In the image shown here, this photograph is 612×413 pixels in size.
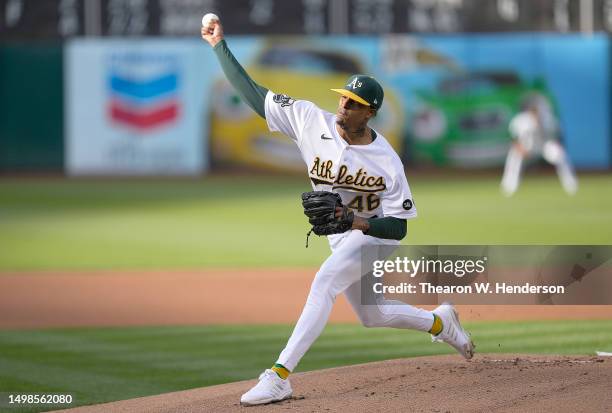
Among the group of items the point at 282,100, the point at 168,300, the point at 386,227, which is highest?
the point at 282,100

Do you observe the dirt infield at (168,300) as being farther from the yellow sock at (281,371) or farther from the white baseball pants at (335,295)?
the yellow sock at (281,371)

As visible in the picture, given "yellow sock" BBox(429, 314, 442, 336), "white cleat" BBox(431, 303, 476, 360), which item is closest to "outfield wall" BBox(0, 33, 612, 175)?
"white cleat" BBox(431, 303, 476, 360)

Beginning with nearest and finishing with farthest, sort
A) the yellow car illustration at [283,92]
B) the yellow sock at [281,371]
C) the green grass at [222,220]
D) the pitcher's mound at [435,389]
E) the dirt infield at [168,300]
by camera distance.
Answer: the pitcher's mound at [435,389], the yellow sock at [281,371], the dirt infield at [168,300], the green grass at [222,220], the yellow car illustration at [283,92]

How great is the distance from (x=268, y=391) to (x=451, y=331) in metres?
1.21

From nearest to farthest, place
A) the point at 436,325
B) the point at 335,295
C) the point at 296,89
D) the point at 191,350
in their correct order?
1. the point at 335,295
2. the point at 436,325
3. the point at 191,350
4. the point at 296,89

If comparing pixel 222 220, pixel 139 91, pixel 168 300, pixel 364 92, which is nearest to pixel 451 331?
pixel 364 92

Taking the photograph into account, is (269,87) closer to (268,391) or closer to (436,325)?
(436,325)

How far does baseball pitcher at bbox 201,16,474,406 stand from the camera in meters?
5.06

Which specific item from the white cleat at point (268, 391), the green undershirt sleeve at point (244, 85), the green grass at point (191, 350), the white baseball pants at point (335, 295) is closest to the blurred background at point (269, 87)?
the green grass at point (191, 350)

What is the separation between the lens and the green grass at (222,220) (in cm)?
1259

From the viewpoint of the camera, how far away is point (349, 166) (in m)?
5.20

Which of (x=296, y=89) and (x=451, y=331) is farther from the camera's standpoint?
(x=296, y=89)

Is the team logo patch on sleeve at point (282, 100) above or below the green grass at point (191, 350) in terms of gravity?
above

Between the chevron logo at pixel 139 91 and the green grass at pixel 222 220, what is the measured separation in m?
1.43
